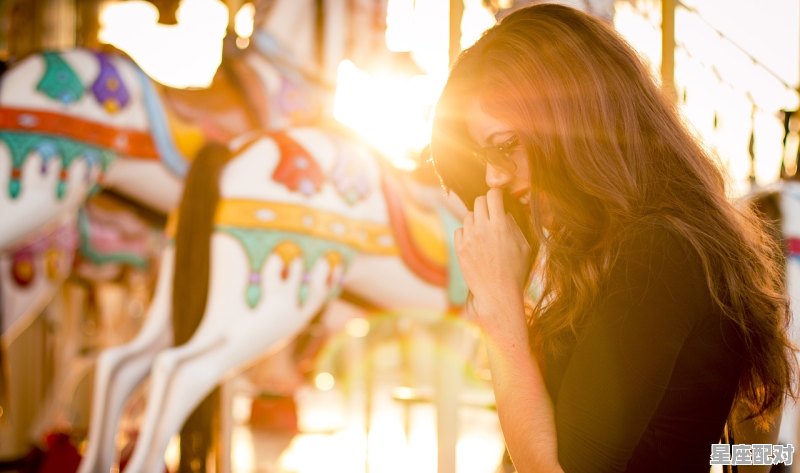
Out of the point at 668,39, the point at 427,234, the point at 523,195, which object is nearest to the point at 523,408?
the point at 523,195

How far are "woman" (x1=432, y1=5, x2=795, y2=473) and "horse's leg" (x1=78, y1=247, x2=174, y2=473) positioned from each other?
1.69 meters

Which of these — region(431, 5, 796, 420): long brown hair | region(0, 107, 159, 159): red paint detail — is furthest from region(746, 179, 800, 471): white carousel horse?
region(0, 107, 159, 159): red paint detail

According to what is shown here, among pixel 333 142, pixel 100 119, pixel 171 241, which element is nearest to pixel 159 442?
pixel 171 241

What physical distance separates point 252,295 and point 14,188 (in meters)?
0.90

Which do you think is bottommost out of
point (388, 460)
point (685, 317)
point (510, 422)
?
point (388, 460)

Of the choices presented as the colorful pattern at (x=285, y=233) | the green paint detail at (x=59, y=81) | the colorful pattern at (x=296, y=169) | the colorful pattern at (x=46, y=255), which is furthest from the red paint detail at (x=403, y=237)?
the colorful pattern at (x=46, y=255)

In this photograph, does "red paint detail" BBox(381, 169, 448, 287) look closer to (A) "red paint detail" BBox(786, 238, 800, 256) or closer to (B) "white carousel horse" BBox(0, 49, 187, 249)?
(B) "white carousel horse" BBox(0, 49, 187, 249)

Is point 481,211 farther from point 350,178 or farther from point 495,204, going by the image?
point 350,178

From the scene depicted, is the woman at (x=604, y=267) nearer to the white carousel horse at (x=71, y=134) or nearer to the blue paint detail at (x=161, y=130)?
the white carousel horse at (x=71, y=134)

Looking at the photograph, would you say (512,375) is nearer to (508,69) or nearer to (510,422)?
(510,422)

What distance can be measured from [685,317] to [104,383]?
1955 millimetres

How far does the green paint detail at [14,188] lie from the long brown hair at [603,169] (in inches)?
83.0

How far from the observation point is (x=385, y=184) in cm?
271

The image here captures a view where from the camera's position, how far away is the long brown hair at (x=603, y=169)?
0.86 m
